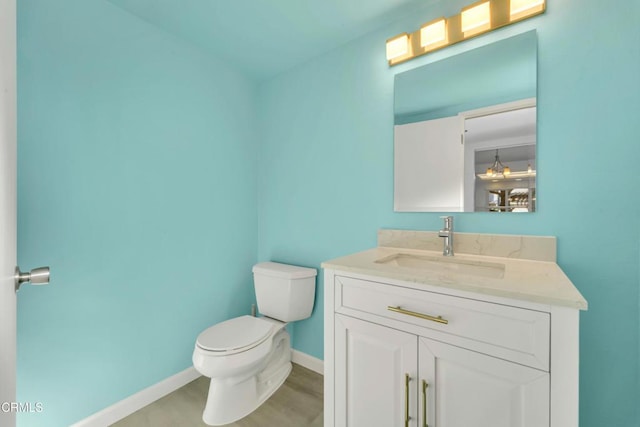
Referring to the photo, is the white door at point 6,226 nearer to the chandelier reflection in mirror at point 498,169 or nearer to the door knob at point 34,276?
the door knob at point 34,276

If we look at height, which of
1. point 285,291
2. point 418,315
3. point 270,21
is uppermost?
point 270,21

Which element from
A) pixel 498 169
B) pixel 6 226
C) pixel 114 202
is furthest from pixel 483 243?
pixel 114 202

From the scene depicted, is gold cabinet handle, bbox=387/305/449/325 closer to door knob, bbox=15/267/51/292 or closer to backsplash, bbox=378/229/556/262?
backsplash, bbox=378/229/556/262

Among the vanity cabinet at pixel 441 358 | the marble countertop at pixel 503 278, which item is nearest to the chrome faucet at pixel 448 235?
the marble countertop at pixel 503 278

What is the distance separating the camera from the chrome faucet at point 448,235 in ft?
4.26

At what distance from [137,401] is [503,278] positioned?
1938mm

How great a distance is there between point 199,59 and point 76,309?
1.61 metres

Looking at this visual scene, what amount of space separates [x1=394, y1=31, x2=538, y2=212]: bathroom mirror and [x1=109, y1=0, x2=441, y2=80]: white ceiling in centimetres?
38

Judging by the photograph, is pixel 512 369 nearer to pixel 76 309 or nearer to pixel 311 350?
pixel 311 350

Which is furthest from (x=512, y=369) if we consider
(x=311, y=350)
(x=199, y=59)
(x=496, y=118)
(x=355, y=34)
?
(x=199, y=59)

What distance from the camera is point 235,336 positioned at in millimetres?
1498

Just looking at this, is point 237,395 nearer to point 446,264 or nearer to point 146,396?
point 146,396

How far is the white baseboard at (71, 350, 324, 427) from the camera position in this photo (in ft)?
4.50

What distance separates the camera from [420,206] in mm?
1472
